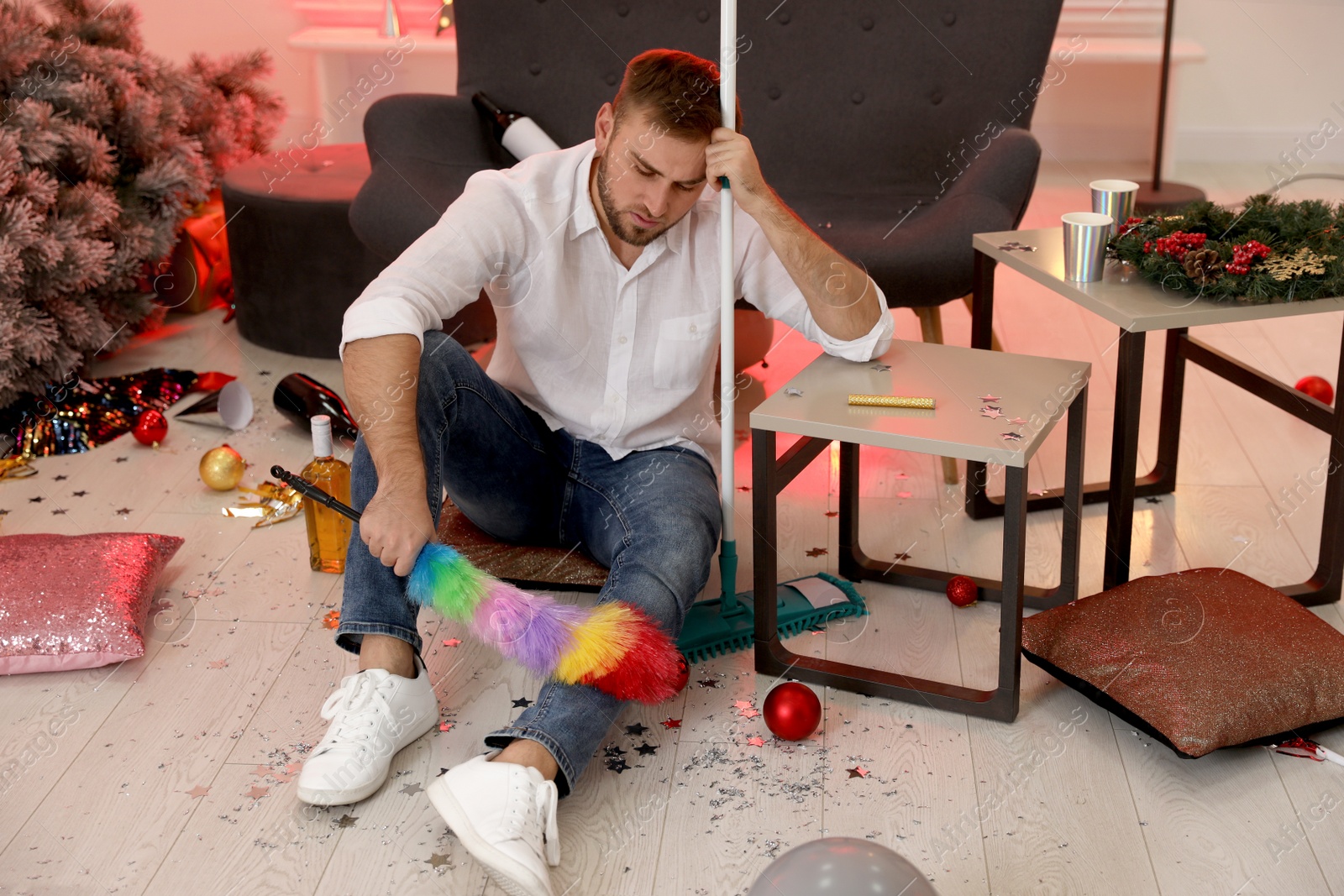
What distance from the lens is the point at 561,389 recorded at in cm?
174

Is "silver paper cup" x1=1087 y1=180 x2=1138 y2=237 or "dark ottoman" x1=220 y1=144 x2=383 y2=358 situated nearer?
"silver paper cup" x1=1087 y1=180 x2=1138 y2=237

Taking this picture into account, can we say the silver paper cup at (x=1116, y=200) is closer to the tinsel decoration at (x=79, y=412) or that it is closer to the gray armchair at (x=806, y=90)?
the gray armchair at (x=806, y=90)

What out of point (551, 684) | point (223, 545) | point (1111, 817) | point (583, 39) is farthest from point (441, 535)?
point (583, 39)

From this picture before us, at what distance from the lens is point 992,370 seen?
Result: 170 cm

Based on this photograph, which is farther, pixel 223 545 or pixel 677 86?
pixel 223 545

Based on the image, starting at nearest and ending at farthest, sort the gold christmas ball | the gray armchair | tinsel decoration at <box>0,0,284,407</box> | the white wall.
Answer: the gold christmas ball, tinsel decoration at <box>0,0,284,407</box>, the gray armchair, the white wall

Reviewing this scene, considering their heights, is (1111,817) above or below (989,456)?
below

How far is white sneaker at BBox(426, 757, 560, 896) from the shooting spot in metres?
1.26

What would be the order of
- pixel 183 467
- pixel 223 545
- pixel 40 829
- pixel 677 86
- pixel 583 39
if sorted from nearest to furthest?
pixel 40 829 → pixel 677 86 → pixel 223 545 → pixel 183 467 → pixel 583 39

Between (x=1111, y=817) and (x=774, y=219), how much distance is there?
803 millimetres

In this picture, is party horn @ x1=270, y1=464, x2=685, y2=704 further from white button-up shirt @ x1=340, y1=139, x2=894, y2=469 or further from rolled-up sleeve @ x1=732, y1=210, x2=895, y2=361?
rolled-up sleeve @ x1=732, y1=210, x2=895, y2=361

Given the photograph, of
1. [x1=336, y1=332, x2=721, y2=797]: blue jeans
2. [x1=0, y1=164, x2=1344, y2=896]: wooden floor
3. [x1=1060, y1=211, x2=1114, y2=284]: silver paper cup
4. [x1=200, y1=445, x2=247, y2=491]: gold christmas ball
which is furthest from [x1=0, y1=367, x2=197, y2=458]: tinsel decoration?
[x1=1060, y1=211, x2=1114, y2=284]: silver paper cup

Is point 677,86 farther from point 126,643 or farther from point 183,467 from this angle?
point 183,467

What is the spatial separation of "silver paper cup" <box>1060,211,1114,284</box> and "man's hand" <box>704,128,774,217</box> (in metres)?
0.46
